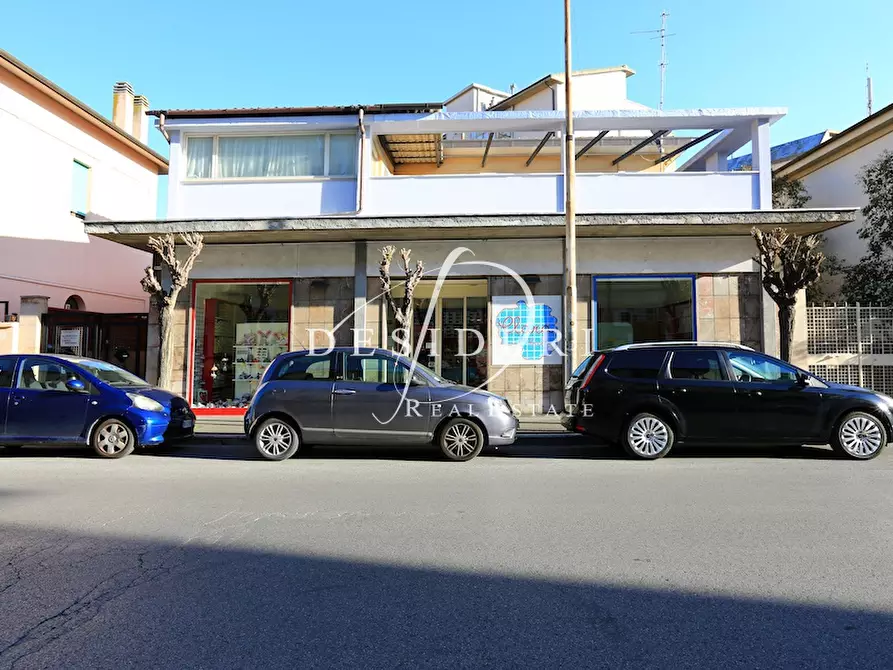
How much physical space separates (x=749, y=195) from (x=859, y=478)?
26.2 feet

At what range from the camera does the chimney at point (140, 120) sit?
22.9 metres

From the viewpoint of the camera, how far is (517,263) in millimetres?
14000

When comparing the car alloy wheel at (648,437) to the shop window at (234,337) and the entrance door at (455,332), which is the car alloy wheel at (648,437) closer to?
the entrance door at (455,332)

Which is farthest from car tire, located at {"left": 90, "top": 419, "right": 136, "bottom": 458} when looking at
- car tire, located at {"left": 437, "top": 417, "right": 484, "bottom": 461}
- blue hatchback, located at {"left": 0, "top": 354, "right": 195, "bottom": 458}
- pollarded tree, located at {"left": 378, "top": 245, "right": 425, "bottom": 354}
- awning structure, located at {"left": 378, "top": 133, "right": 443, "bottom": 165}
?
awning structure, located at {"left": 378, "top": 133, "right": 443, "bottom": 165}

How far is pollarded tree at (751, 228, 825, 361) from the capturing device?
11.3 meters

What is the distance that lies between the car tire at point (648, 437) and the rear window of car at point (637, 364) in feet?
2.04

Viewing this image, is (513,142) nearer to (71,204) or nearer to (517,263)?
(517,263)

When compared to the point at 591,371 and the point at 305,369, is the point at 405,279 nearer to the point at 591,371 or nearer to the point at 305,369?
the point at 305,369

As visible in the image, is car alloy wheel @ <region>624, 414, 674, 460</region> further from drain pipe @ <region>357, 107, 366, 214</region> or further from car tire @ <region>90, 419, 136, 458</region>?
drain pipe @ <region>357, 107, 366, 214</region>

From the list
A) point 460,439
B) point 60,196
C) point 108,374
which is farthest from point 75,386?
point 60,196

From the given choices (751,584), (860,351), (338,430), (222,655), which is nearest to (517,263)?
(338,430)

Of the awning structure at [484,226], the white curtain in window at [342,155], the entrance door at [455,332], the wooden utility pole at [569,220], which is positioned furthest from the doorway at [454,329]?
the white curtain in window at [342,155]

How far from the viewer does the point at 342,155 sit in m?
14.0

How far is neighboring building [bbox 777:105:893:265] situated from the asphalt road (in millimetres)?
11211
